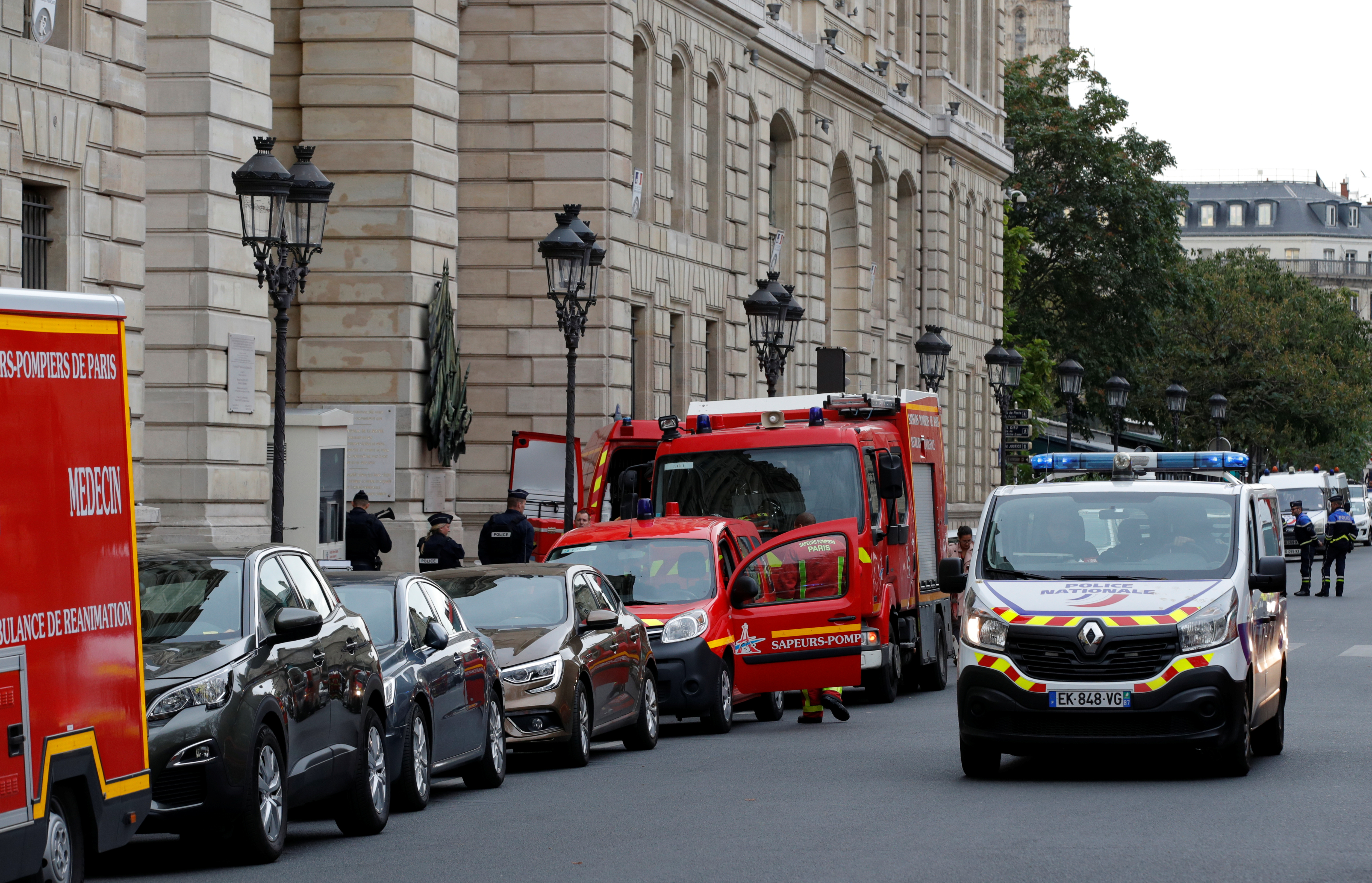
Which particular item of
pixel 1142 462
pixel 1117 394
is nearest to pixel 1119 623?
pixel 1142 462

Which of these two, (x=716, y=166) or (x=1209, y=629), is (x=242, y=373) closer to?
(x=1209, y=629)

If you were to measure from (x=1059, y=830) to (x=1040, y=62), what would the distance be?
73.9 meters

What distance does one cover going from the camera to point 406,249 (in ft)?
97.6

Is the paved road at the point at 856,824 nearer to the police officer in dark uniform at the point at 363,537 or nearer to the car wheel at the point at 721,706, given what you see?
the car wheel at the point at 721,706

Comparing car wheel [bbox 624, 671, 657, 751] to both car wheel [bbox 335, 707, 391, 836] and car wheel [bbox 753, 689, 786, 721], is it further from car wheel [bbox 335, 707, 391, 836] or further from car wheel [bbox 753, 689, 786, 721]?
car wheel [bbox 335, 707, 391, 836]

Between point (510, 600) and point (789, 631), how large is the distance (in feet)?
10.4

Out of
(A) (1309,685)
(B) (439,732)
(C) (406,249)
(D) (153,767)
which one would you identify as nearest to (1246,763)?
(B) (439,732)

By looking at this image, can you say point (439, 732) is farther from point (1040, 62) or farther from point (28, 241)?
point (1040, 62)

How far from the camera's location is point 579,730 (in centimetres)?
1571

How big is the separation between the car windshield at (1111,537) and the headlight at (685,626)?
3865 millimetres

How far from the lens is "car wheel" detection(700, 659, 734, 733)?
18.3 metres

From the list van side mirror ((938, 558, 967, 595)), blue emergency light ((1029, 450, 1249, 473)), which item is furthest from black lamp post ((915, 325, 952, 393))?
van side mirror ((938, 558, 967, 595))

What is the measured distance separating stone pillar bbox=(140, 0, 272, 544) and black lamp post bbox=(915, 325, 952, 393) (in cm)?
1779

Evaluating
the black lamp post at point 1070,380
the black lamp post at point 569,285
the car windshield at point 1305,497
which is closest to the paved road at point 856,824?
the black lamp post at point 569,285
